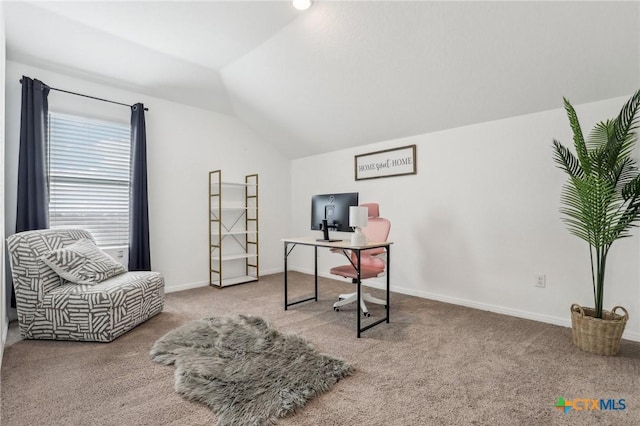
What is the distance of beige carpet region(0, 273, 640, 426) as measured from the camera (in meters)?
1.54

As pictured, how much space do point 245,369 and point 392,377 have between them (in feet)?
2.94

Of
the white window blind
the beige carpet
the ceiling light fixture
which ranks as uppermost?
the ceiling light fixture

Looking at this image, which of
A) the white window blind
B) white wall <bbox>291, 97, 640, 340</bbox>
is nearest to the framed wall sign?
white wall <bbox>291, 97, 640, 340</bbox>

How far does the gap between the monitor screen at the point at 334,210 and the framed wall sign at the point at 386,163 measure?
119 centimetres

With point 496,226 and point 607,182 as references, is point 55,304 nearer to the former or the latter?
point 496,226

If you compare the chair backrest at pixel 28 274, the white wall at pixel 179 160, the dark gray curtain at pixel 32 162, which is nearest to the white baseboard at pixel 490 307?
the white wall at pixel 179 160

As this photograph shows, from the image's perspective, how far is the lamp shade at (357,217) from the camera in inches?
106

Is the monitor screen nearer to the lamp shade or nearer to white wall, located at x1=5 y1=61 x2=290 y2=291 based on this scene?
the lamp shade

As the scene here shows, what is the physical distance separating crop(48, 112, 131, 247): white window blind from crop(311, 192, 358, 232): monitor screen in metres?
2.27

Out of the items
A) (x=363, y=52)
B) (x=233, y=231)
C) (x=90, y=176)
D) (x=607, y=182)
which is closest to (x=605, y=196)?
(x=607, y=182)

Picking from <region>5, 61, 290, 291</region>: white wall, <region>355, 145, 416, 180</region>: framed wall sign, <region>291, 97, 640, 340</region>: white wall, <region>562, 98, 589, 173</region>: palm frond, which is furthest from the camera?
<region>355, 145, 416, 180</region>: framed wall sign

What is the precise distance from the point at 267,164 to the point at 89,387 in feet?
12.2

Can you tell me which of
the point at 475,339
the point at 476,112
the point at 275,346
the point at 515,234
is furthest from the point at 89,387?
the point at 476,112

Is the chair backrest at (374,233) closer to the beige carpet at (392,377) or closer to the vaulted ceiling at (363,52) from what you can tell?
the beige carpet at (392,377)
